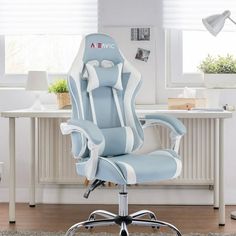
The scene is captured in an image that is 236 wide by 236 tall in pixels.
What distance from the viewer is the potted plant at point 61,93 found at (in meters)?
4.13

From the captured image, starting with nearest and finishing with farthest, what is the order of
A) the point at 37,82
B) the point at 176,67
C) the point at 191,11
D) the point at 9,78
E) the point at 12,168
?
1. the point at 12,168
2. the point at 37,82
3. the point at 191,11
4. the point at 176,67
5. the point at 9,78

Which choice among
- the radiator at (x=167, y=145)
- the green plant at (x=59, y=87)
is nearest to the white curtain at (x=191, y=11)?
the radiator at (x=167, y=145)

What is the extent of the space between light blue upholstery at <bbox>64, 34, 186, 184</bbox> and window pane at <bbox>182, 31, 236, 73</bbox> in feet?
3.74

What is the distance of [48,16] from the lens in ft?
14.5

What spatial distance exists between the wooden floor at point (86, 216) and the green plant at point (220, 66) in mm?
1061

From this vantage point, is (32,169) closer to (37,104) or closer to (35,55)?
(37,104)

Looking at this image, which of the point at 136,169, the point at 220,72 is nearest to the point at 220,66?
the point at 220,72

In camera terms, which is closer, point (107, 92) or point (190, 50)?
point (107, 92)

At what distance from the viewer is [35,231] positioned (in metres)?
3.48

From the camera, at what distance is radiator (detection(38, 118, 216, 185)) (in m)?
4.22

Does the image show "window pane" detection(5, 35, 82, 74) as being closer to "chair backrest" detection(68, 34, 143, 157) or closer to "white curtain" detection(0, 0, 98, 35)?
"white curtain" detection(0, 0, 98, 35)

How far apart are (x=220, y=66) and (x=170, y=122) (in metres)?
1.20

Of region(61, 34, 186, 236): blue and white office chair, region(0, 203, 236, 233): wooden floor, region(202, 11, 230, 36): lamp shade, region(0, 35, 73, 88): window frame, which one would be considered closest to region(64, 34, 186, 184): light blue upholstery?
region(61, 34, 186, 236): blue and white office chair

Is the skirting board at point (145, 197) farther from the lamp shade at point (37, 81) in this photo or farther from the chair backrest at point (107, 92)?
the chair backrest at point (107, 92)
